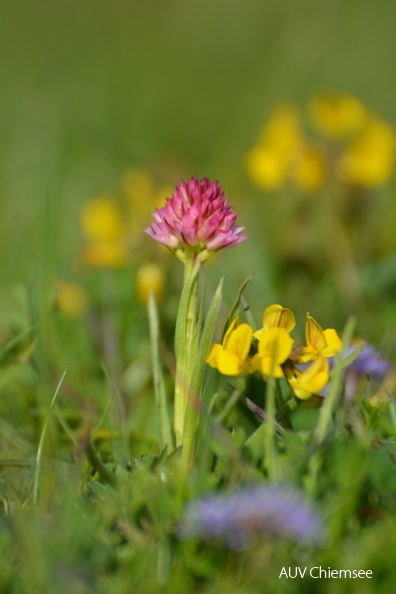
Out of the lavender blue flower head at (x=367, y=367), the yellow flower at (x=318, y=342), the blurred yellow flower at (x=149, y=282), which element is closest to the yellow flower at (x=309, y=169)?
the blurred yellow flower at (x=149, y=282)

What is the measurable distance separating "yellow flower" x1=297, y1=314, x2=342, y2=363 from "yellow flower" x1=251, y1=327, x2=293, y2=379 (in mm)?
50

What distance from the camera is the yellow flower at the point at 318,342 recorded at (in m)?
1.25

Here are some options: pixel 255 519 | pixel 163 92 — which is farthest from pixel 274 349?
pixel 163 92

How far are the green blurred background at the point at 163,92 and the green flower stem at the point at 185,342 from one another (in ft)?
1.66

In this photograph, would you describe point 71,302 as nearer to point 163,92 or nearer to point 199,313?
point 199,313

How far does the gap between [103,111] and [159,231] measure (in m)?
3.15

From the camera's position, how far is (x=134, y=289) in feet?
7.55

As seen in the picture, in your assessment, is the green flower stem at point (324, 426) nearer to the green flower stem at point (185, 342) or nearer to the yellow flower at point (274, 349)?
the yellow flower at point (274, 349)

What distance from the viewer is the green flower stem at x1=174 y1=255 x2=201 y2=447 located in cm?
122

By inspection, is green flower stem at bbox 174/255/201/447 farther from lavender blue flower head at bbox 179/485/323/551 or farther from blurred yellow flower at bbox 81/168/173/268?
blurred yellow flower at bbox 81/168/173/268

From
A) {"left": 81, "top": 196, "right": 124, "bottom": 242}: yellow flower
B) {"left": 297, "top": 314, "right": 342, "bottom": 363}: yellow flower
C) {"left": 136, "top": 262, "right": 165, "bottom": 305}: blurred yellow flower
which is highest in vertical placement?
{"left": 81, "top": 196, "right": 124, "bottom": 242}: yellow flower

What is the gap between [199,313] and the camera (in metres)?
1.21

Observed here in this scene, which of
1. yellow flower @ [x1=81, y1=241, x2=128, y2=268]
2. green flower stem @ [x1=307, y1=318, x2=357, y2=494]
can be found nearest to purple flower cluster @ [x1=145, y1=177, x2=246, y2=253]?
green flower stem @ [x1=307, y1=318, x2=357, y2=494]

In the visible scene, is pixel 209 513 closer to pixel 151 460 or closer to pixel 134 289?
pixel 151 460
